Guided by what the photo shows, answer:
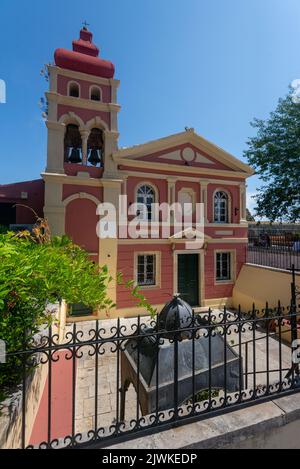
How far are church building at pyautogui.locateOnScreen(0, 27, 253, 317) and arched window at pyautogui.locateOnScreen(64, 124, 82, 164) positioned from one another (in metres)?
0.04

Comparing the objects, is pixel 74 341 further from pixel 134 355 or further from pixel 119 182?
pixel 119 182

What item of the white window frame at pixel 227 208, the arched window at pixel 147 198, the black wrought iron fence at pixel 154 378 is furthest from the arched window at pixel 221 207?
the black wrought iron fence at pixel 154 378

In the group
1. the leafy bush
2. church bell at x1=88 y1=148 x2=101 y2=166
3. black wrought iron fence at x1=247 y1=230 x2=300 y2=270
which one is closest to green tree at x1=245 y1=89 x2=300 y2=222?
black wrought iron fence at x1=247 y1=230 x2=300 y2=270

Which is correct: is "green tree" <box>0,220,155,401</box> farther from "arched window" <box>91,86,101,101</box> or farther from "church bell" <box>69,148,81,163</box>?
"arched window" <box>91,86,101,101</box>

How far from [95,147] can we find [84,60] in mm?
3709

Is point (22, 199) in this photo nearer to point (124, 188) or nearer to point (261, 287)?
point (124, 188)

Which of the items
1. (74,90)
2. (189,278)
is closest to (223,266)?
(189,278)

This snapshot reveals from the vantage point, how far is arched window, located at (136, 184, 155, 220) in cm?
1123

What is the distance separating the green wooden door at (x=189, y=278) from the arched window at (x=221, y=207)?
8.30 feet

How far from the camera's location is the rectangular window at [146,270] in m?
11.4

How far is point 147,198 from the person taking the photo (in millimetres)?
11383

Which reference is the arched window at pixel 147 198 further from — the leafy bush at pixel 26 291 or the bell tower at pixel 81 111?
the leafy bush at pixel 26 291

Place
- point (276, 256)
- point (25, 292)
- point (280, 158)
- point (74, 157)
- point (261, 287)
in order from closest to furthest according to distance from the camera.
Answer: point (25, 292), point (74, 157), point (261, 287), point (276, 256), point (280, 158)
